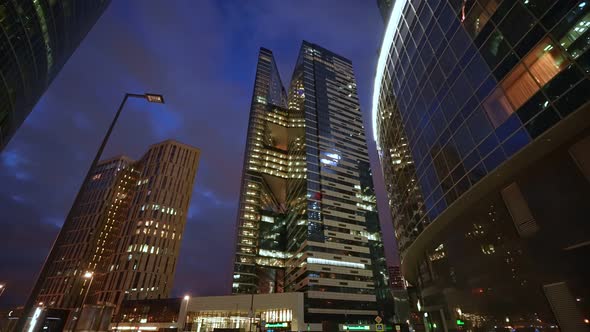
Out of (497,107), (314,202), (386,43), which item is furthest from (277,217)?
(497,107)

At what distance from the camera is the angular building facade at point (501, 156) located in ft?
46.1

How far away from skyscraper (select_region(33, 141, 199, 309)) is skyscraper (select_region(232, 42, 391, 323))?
104 ft

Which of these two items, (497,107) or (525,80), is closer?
(525,80)

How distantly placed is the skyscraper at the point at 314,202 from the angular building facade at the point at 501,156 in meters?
65.3

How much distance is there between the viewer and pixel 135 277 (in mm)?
105750

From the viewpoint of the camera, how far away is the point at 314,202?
10231 centimetres

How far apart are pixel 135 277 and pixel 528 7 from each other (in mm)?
128273

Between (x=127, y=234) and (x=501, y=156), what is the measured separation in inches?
5305

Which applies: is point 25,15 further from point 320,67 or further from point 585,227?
point 320,67

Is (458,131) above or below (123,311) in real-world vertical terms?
above

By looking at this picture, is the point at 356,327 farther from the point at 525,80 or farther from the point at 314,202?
the point at 525,80

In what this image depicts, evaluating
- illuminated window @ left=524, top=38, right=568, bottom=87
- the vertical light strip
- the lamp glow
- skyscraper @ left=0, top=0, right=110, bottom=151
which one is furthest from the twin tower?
the lamp glow

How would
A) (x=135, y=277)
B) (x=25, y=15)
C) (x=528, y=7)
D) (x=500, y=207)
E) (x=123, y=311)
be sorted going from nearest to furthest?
(x=528, y=7) → (x=500, y=207) → (x=25, y=15) → (x=123, y=311) → (x=135, y=277)

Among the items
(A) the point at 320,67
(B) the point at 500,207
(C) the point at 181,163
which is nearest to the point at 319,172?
(A) the point at 320,67
